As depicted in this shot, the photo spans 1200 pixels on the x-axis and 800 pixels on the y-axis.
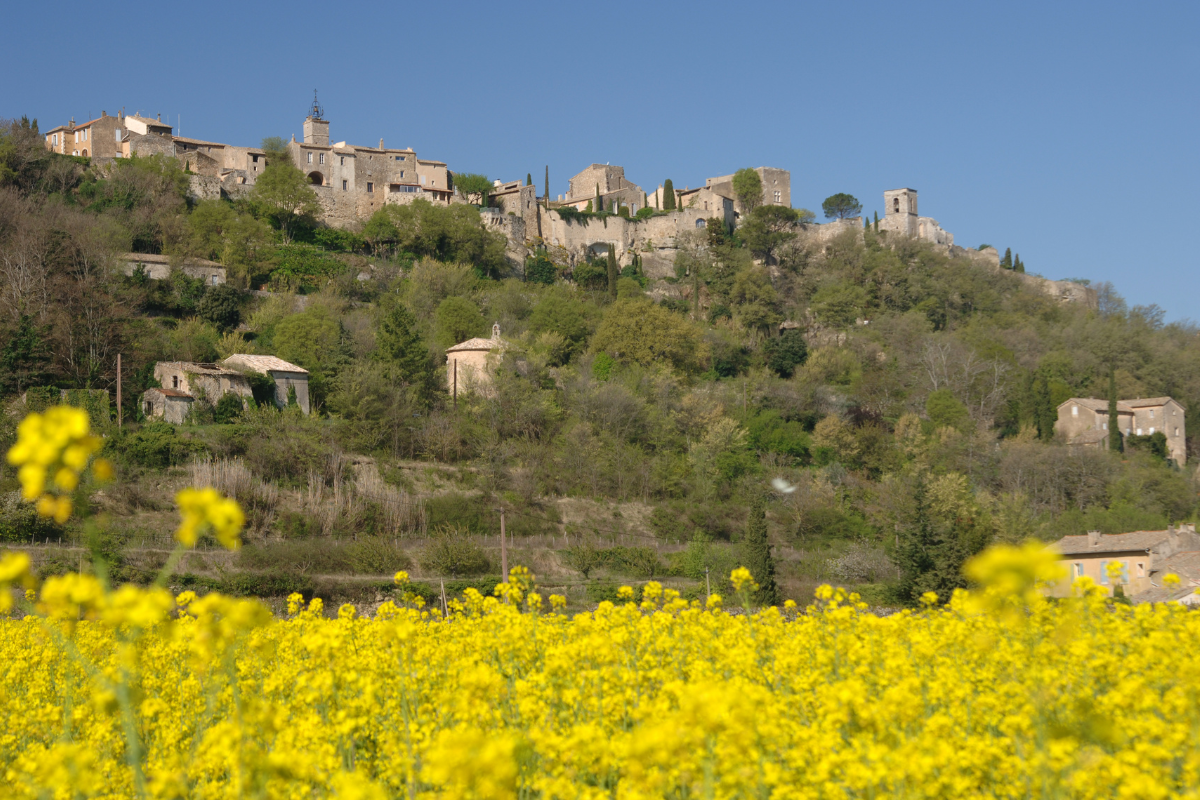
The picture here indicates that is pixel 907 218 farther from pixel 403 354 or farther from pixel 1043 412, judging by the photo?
pixel 403 354

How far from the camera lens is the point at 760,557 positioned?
102 feet

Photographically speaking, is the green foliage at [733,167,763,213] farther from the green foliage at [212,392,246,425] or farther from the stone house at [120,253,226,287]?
the green foliage at [212,392,246,425]

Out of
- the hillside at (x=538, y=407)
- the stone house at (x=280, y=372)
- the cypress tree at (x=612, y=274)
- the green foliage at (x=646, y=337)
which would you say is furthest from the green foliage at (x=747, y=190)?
the stone house at (x=280, y=372)

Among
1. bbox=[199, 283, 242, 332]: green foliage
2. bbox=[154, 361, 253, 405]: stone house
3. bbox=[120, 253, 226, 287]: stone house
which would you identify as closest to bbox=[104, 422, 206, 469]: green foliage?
bbox=[154, 361, 253, 405]: stone house

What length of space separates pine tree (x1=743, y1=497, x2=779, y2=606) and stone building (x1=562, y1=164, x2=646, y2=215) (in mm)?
53460

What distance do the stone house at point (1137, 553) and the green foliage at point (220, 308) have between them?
36556mm

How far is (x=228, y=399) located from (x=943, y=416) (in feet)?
113

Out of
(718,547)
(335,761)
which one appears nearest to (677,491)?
(718,547)

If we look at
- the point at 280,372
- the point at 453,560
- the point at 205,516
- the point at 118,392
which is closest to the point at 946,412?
the point at 453,560

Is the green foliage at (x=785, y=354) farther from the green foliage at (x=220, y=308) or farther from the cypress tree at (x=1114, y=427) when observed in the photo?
the green foliage at (x=220, y=308)

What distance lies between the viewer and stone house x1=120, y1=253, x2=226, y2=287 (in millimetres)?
47469

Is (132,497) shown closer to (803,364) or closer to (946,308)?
(803,364)

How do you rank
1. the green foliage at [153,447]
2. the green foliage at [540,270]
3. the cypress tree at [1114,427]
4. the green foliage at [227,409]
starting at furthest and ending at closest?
the green foliage at [540,270] → the cypress tree at [1114,427] → the green foliage at [227,409] → the green foliage at [153,447]

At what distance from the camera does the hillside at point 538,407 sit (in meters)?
33.6
